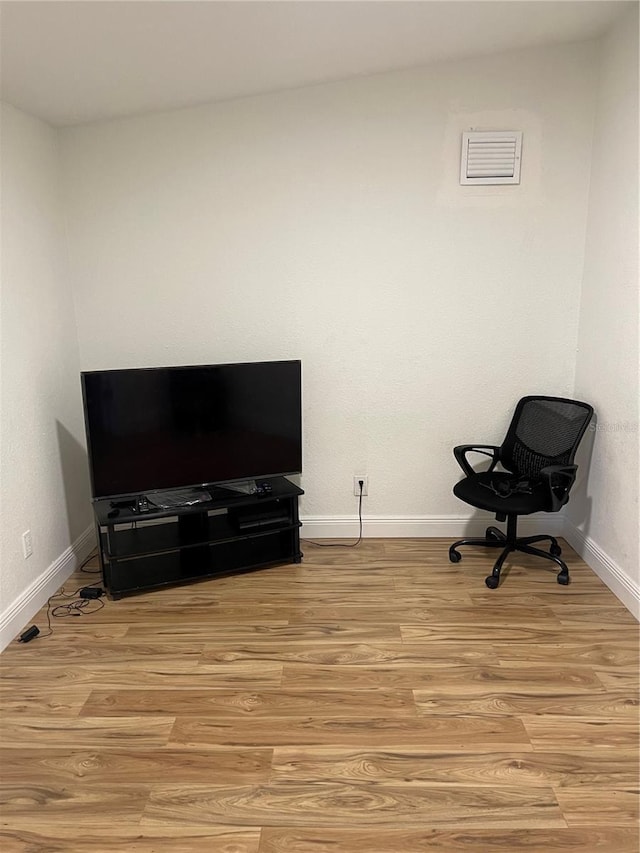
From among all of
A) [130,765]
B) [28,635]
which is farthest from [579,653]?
[28,635]

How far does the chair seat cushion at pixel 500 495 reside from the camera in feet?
10.7

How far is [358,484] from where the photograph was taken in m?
3.88

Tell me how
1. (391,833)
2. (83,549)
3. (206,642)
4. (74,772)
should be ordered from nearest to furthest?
(391,833) → (74,772) → (206,642) → (83,549)

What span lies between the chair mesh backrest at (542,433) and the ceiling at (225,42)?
6.14ft

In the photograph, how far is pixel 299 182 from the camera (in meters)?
3.48

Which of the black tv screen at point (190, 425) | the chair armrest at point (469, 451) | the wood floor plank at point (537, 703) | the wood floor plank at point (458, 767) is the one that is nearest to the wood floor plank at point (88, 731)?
the wood floor plank at point (458, 767)

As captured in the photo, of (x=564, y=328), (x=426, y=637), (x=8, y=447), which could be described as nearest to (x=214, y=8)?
(x=8, y=447)

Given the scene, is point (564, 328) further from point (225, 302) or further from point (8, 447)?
point (8, 447)

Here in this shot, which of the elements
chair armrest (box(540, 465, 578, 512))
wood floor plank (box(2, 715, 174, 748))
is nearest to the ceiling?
chair armrest (box(540, 465, 578, 512))

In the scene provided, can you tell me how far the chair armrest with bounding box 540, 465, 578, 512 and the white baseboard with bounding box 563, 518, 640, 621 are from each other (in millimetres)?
393

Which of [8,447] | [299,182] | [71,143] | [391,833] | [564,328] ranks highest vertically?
[71,143]

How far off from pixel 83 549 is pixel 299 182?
2446 millimetres

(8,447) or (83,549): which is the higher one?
(8,447)

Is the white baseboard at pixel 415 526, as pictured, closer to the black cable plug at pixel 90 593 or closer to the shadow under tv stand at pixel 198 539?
the shadow under tv stand at pixel 198 539
